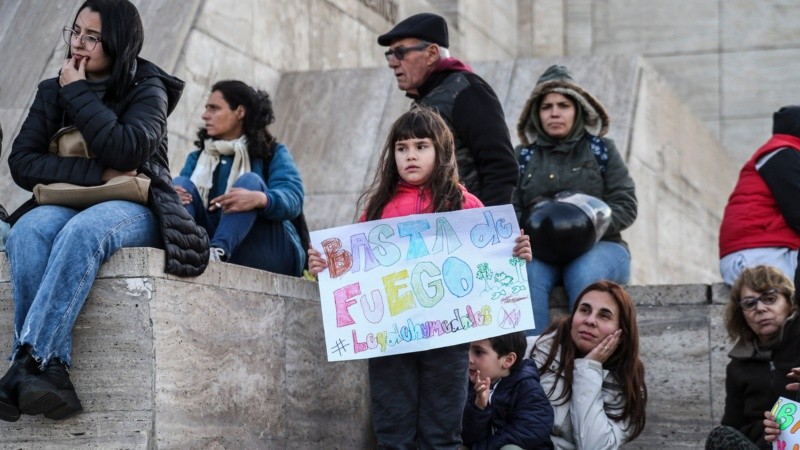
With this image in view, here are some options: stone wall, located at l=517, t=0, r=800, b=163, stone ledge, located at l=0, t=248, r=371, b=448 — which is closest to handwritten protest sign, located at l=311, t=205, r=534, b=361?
stone ledge, located at l=0, t=248, r=371, b=448

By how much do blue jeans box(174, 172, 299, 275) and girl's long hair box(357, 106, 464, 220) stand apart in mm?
1233

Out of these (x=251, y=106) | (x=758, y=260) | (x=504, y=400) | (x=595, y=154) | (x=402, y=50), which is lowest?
(x=504, y=400)

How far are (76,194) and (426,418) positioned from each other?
1.72 metres

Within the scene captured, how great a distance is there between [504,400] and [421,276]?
0.73 metres

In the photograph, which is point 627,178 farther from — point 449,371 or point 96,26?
point 96,26

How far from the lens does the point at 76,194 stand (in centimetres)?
653

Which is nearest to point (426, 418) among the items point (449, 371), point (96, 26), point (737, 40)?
point (449, 371)

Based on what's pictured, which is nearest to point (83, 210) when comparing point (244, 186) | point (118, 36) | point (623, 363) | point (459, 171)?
point (118, 36)

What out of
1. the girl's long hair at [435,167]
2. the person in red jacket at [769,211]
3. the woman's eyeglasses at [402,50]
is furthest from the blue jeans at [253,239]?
the person in red jacket at [769,211]

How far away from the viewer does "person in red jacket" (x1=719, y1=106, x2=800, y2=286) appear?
327 inches

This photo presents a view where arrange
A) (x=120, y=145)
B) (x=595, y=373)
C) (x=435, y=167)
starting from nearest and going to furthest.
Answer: (x=120, y=145) → (x=435, y=167) → (x=595, y=373)

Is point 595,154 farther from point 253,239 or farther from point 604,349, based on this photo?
point 253,239

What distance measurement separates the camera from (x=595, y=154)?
8.73 meters

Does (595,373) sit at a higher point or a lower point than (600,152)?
lower
